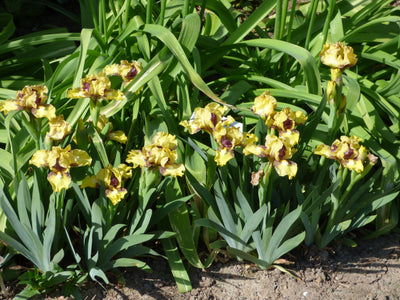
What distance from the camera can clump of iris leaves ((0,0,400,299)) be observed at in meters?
1.86

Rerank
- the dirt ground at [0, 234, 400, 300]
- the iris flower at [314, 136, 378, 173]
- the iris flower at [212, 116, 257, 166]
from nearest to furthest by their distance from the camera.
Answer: the iris flower at [212, 116, 257, 166] → the iris flower at [314, 136, 378, 173] → the dirt ground at [0, 234, 400, 300]

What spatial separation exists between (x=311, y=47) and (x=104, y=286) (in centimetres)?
152

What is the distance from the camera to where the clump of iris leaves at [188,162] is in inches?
73.3

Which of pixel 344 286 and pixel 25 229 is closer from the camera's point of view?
pixel 25 229

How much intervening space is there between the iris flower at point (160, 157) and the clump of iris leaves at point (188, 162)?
3.5 inches

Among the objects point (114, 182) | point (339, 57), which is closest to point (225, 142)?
point (114, 182)

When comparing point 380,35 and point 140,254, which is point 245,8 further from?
point 140,254

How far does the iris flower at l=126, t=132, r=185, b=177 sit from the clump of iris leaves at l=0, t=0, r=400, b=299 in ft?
0.29

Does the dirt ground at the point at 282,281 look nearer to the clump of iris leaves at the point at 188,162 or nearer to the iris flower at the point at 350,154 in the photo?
the clump of iris leaves at the point at 188,162

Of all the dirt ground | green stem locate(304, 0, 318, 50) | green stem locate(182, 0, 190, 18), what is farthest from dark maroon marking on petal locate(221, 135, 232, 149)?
green stem locate(304, 0, 318, 50)

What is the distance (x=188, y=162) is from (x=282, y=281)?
A: 0.58 m

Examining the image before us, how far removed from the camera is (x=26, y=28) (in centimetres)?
329

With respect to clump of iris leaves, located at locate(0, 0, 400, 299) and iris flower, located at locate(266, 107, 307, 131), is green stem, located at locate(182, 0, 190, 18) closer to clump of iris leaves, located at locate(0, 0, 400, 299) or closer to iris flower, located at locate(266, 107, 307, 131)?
clump of iris leaves, located at locate(0, 0, 400, 299)

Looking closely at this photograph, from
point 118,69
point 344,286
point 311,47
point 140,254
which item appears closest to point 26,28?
point 118,69
